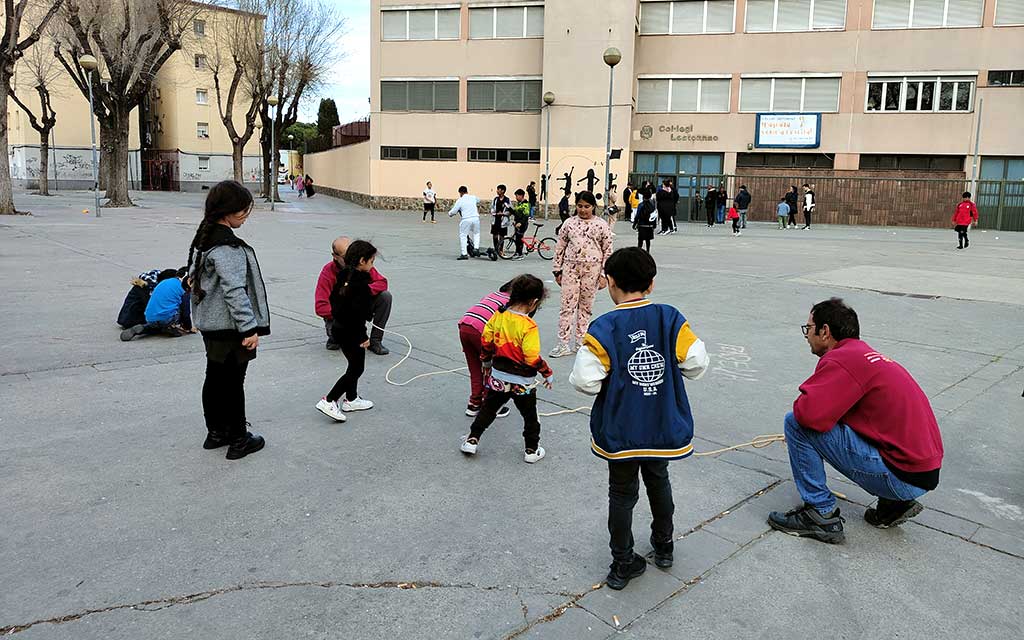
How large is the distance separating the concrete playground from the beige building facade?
166ft

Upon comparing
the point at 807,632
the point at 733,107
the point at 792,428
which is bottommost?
the point at 807,632

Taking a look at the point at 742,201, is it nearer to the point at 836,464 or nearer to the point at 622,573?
the point at 836,464

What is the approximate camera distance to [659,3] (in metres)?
36.0

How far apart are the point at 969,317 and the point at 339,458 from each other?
28.7 ft

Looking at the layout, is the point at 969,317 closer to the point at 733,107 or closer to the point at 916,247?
the point at 916,247

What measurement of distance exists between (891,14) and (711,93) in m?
7.96

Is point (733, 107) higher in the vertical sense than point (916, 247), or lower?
higher

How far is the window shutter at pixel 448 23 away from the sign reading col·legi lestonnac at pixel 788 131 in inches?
591

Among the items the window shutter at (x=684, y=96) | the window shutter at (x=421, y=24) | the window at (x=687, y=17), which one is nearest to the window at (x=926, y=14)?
the window at (x=687, y=17)

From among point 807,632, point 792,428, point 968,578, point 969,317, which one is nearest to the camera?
point 807,632

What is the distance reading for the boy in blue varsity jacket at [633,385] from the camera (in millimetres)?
3232

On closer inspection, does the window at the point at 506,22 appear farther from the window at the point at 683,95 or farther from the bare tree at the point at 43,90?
the bare tree at the point at 43,90

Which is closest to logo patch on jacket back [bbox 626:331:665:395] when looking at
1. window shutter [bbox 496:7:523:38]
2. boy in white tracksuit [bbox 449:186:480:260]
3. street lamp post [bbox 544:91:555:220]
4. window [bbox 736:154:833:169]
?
boy in white tracksuit [bbox 449:186:480:260]

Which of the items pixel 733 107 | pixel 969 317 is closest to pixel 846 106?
pixel 733 107
